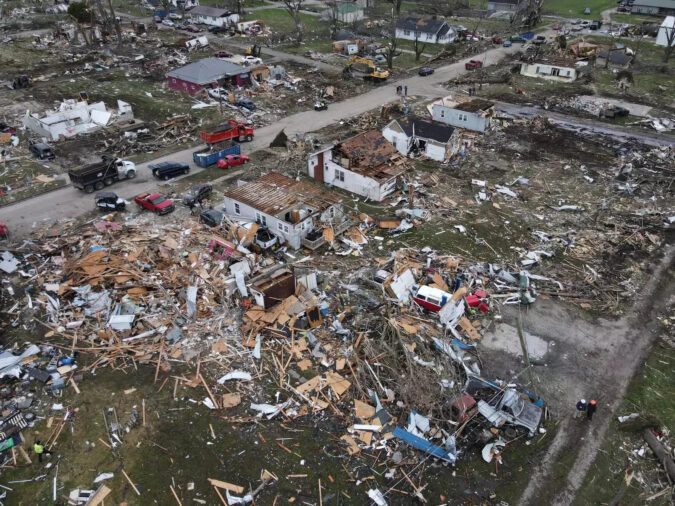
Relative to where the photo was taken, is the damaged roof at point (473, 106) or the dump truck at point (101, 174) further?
the damaged roof at point (473, 106)

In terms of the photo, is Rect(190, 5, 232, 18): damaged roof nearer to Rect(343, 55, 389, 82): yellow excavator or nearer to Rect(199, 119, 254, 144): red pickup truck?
Rect(343, 55, 389, 82): yellow excavator

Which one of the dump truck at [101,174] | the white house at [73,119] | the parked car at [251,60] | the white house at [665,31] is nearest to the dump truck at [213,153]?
the dump truck at [101,174]

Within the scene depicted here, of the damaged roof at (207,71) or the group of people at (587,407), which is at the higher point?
the damaged roof at (207,71)

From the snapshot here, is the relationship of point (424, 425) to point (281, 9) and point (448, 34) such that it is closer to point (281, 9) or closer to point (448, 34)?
point (448, 34)

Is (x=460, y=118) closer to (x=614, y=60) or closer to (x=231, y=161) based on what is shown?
(x=231, y=161)


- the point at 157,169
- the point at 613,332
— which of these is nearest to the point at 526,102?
the point at 613,332

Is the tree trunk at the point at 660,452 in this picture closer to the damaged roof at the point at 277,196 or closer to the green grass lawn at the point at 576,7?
the damaged roof at the point at 277,196
